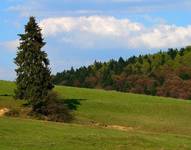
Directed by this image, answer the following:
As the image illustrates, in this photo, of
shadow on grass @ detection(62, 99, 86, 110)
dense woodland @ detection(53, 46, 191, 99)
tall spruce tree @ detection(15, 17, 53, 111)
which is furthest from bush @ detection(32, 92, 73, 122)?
dense woodland @ detection(53, 46, 191, 99)

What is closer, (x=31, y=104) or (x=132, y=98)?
(x=31, y=104)

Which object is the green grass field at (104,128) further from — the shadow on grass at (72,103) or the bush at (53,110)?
the bush at (53,110)

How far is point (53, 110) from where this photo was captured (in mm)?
53250

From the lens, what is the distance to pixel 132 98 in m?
77.7

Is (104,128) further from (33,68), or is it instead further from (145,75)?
(145,75)

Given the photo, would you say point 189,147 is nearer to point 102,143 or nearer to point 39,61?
point 102,143

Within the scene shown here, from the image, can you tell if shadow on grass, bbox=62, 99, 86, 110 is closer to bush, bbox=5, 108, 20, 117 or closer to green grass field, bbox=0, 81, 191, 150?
green grass field, bbox=0, 81, 191, 150

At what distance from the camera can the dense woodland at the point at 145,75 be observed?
145875 mm

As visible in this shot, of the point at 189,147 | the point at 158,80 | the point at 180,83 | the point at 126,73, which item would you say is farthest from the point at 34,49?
the point at 126,73

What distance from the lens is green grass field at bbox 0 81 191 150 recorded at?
29.2 metres

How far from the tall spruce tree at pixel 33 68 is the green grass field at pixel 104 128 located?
117 inches

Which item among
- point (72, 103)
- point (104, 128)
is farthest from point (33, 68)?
point (104, 128)

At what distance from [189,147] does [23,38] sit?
2713cm

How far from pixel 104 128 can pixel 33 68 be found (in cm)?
1407
